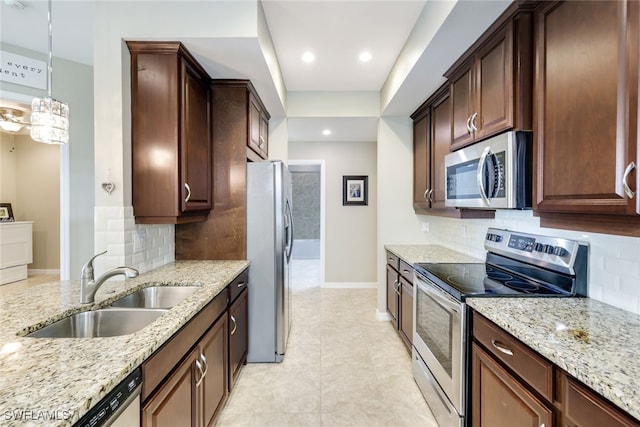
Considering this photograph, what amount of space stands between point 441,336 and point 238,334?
147 centimetres

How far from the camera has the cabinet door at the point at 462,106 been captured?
6.66ft

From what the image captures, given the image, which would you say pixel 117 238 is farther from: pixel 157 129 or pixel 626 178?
pixel 626 178

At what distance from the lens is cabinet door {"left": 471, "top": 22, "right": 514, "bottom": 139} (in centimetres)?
159

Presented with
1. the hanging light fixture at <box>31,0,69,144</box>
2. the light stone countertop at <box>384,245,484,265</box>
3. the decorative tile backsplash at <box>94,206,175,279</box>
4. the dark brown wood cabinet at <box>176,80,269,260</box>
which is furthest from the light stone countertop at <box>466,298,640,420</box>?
the hanging light fixture at <box>31,0,69,144</box>

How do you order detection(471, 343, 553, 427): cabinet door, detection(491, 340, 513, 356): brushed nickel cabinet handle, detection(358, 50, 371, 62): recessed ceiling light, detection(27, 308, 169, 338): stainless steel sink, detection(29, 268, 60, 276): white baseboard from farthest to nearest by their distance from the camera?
1. detection(29, 268, 60, 276): white baseboard
2. detection(358, 50, 371, 62): recessed ceiling light
3. detection(27, 308, 169, 338): stainless steel sink
4. detection(491, 340, 513, 356): brushed nickel cabinet handle
5. detection(471, 343, 553, 427): cabinet door

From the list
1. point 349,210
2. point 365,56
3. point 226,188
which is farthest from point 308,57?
point 349,210

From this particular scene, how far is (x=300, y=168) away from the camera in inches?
225

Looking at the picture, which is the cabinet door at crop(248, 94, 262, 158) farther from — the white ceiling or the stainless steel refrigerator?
the stainless steel refrigerator

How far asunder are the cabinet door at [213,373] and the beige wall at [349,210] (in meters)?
3.20

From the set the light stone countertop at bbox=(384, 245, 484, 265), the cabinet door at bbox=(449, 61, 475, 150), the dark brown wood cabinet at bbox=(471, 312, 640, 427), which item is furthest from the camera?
the light stone countertop at bbox=(384, 245, 484, 265)

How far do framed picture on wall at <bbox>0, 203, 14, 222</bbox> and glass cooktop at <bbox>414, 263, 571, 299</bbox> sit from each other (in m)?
6.99

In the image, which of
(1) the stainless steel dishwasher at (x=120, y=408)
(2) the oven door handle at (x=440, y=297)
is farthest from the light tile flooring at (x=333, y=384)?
(1) the stainless steel dishwasher at (x=120, y=408)

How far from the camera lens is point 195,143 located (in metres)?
2.27

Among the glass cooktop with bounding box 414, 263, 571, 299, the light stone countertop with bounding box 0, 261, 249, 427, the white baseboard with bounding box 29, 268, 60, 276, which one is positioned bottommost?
the white baseboard with bounding box 29, 268, 60, 276
